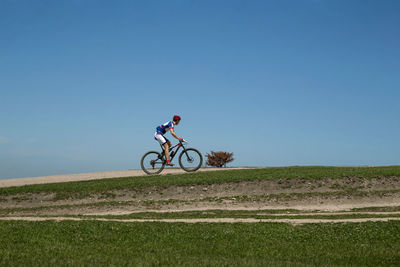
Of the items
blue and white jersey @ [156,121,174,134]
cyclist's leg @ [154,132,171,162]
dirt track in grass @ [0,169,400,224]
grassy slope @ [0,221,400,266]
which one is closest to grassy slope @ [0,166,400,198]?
dirt track in grass @ [0,169,400,224]

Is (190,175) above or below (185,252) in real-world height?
above

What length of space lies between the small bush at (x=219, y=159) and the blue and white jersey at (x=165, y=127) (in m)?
17.1

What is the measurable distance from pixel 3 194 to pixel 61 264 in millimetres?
20529

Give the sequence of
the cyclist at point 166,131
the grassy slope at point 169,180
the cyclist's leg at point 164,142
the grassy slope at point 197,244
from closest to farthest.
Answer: the grassy slope at point 197,244 < the grassy slope at point 169,180 < the cyclist at point 166,131 < the cyclist's leg at point 164,142

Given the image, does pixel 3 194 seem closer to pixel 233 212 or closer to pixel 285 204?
pixel 233 212

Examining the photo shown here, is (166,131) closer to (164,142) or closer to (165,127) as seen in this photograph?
(165,127)

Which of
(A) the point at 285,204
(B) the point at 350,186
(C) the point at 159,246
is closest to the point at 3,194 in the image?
(A) the point at 285,204

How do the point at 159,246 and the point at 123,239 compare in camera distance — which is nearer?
the point at 159,246

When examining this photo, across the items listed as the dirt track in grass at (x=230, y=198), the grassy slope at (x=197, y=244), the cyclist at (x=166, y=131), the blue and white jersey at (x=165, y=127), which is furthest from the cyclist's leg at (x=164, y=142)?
the grassy slope at (x=197, y=244)

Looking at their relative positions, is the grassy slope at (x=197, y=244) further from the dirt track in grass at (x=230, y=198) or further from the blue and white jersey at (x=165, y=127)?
the blue and white jersey at (x=165, y=127)

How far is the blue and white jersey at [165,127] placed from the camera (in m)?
26.1

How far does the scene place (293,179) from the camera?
25.9m

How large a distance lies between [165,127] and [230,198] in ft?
20.2

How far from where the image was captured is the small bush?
4288cm
